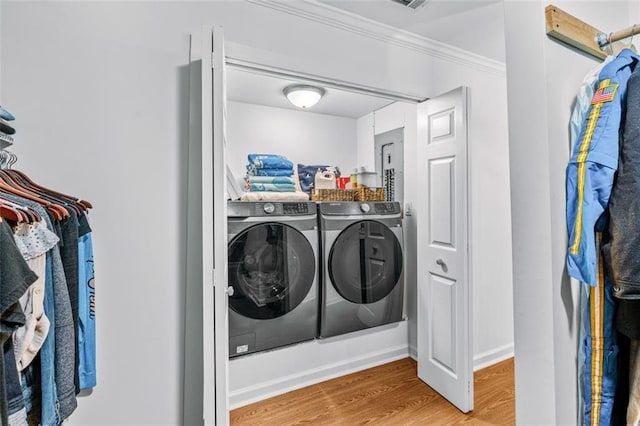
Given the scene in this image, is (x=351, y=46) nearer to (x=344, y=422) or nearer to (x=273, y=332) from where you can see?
(x=273, y=332)

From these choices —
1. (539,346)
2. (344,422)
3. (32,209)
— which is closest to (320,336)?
(344,422)

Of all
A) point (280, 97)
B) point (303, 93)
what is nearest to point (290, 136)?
point (280, 97)

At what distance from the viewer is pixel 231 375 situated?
2072mm

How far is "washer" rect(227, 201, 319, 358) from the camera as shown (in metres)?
2.08

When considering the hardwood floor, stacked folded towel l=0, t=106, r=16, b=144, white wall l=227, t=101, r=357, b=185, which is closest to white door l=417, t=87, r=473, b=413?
the hardwood floor

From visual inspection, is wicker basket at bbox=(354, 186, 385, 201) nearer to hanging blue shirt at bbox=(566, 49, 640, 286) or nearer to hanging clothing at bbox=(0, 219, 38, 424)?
hanging blue shirt at bbox=(566, 49, 640, 286)

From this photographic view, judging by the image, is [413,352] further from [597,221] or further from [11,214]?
[11,214]

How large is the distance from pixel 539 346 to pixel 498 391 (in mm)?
1537

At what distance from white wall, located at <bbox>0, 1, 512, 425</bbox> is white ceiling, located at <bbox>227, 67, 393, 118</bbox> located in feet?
2.84

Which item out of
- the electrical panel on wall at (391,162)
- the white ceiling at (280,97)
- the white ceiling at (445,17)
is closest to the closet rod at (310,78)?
the white ceiling at (445,17)

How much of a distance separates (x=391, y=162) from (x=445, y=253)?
1.17m

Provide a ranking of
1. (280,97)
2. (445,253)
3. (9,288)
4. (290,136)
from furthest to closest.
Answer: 1. (290,136)
2. (280,97)
3. (445,253)
4. (9,288)

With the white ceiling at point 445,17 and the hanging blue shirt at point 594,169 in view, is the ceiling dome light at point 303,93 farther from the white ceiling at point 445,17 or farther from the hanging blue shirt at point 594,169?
the hanging blue shirt at point 594,169

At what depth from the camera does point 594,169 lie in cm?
91
